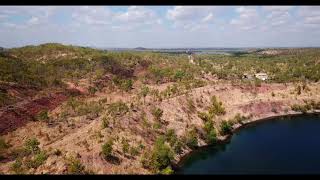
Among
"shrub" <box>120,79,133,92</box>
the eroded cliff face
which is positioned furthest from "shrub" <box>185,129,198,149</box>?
"shrub" <box>120,79,133,92</box>

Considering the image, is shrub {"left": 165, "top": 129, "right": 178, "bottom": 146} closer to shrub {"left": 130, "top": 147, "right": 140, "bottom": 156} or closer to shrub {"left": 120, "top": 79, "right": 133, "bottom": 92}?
shrub {"left": 130, "top": 147, "right": 140, "bottom": 156}

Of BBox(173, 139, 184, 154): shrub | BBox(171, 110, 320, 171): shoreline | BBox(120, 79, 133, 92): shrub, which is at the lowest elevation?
BBox(171, 110, 320, 171): shoreline

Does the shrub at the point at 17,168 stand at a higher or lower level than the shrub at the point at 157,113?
lower

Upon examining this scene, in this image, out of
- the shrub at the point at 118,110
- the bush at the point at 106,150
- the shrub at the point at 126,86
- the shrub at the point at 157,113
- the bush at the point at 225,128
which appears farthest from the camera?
the shrub at the point at 126,86

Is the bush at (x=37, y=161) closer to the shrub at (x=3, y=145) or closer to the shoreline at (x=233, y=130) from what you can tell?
the shrub at (x=3, y=145)

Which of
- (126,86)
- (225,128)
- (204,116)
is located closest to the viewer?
(225,128)

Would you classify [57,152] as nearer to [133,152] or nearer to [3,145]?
[133,152]

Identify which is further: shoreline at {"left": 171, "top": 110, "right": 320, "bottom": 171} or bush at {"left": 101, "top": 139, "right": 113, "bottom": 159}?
shoreline at {"left": 171, "top": 110, "right": 320, "bottom": 171}

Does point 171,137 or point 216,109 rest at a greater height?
point 216,109

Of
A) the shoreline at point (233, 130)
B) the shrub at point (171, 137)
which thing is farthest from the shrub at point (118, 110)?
the shoreline at point (233, 130)

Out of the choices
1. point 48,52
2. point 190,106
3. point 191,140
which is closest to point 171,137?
point 191,140
